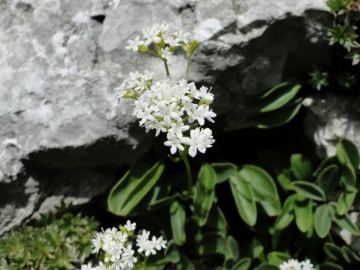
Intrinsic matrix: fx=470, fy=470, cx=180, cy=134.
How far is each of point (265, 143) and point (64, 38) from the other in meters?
1.81

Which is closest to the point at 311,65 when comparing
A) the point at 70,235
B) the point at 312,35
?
the point at 312,35

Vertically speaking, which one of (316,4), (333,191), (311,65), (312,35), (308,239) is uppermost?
(316,4)

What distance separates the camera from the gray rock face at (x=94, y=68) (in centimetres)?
315

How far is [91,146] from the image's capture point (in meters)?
3.16

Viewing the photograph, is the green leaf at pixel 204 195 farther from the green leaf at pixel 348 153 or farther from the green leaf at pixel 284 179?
the green leaf at pixel 348 153

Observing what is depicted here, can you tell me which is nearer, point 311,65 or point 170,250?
point 170,250

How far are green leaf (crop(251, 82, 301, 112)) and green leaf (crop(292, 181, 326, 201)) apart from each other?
1.86 feet

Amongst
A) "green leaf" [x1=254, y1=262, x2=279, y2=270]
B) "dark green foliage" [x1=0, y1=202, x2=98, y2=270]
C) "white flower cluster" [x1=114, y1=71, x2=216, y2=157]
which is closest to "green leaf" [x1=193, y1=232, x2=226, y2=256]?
"green leaf" [x1=254, y1=262, x2=279, y2=270]

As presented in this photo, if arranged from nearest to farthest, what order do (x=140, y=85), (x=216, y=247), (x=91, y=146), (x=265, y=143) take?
(x=140, y=85), (x=91, y=146), (x=216, y=247), (x=265, y=143)

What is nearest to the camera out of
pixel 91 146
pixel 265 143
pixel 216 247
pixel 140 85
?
pixel 140 85

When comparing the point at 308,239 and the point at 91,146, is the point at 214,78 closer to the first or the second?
the point at 91,146

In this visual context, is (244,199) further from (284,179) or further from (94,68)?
(94,68)

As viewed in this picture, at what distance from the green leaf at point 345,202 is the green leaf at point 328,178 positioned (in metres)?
0.10

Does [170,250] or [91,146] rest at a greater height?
[91,146]
